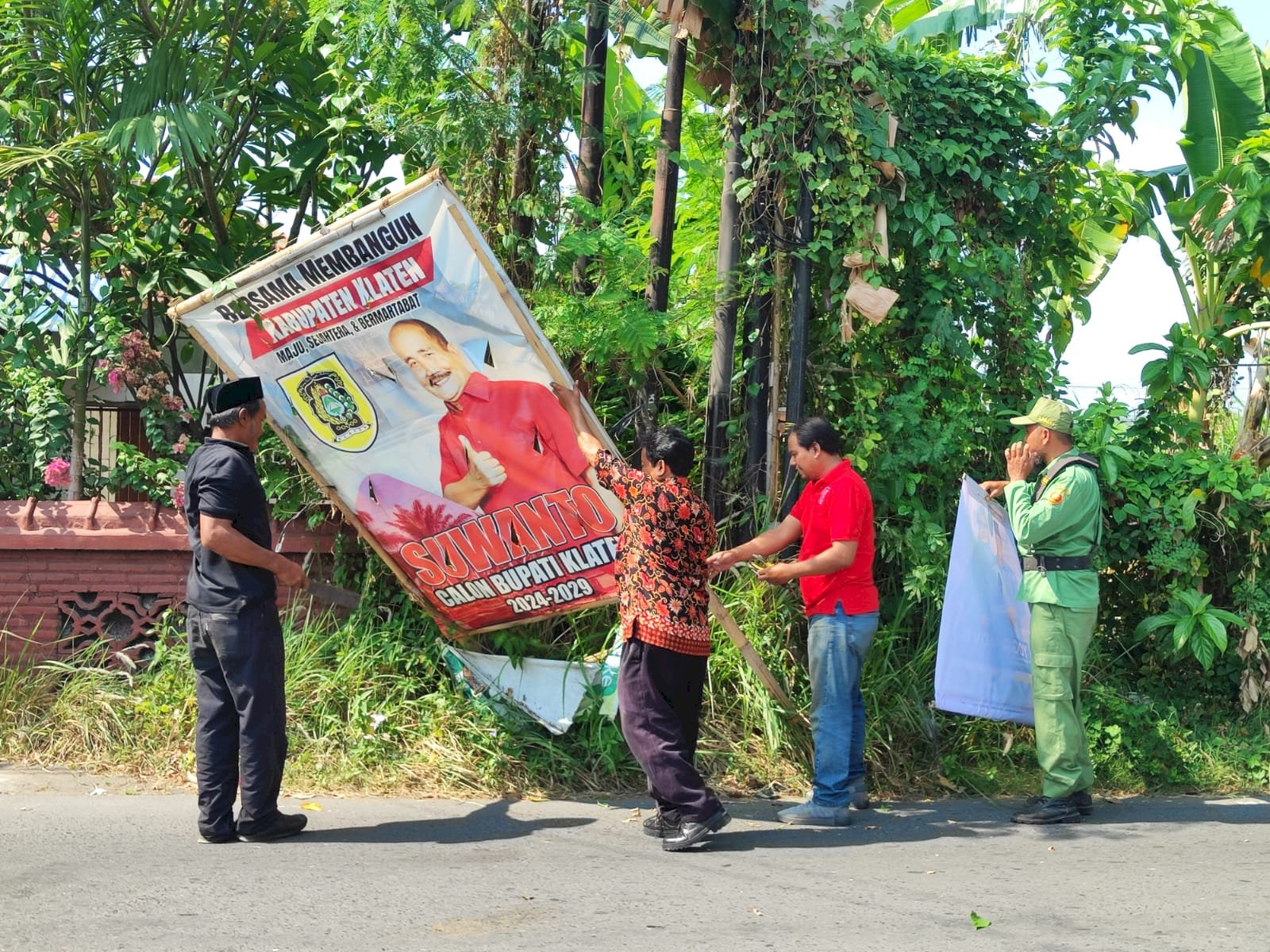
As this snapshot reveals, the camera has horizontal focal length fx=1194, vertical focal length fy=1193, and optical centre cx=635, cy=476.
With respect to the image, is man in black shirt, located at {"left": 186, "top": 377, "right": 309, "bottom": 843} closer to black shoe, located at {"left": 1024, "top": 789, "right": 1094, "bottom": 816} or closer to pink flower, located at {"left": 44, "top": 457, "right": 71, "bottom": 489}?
pink flower, located at {"left": 44, "top": 457, "right": 71, "bottom": 489}

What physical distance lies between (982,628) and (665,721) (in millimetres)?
1663

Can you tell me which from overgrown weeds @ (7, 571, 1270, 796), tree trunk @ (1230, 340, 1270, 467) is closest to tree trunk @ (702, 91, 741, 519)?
overgrown weeds @ (7, 571, 1270, 796)

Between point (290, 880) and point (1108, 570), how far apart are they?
4704 mm

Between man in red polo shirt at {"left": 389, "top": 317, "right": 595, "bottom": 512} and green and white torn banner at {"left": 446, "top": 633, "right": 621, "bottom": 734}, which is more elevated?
man in red polo shirt at {"left": 389, "top": 317, "right": 595, "bottom": 512}

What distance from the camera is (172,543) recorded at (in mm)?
6633

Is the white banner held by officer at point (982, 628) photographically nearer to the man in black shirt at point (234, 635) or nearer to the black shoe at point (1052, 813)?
the black shoe at point (1052, 813)

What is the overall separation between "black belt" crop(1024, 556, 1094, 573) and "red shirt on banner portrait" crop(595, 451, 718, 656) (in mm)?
1595

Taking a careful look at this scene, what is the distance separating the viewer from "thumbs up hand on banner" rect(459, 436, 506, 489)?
5.86m

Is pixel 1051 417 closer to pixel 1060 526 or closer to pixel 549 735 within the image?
pixel 1060 526

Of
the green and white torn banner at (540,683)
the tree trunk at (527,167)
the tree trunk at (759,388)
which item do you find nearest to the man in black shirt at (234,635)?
the green and white torn banner at (540,683)

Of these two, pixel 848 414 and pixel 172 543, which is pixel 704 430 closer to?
pixel 848 414

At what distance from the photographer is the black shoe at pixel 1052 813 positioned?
535 centimetres

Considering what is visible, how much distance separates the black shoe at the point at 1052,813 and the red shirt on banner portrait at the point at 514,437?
2.58 m

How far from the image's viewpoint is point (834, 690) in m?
5.41
